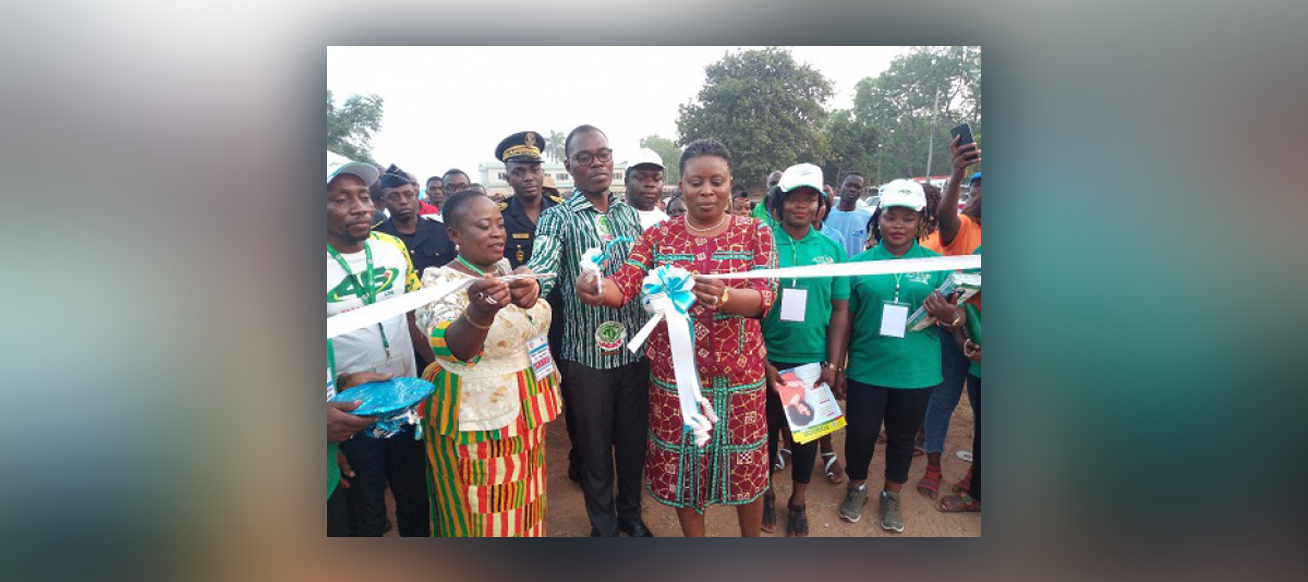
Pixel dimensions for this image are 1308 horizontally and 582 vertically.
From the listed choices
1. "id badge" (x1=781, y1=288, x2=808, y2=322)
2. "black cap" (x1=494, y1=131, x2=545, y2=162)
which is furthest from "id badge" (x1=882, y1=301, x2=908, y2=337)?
"black cap" (x1=494, y1=131, x2=545, y2=162)

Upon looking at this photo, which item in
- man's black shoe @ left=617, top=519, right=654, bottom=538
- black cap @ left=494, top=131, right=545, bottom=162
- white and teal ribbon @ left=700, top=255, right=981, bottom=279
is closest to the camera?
white and teal ribbon @ left=700, top=255, right=981, bottom=279

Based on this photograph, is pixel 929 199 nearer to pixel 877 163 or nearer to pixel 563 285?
pixel 877 163

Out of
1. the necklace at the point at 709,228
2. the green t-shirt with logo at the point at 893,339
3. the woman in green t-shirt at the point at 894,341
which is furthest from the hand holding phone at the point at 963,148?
the necklace at the point at 709,228

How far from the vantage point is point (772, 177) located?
420 cm

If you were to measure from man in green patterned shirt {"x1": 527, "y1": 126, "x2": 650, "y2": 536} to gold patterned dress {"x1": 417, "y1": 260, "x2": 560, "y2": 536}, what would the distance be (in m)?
0.29

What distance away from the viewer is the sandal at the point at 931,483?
3590mm

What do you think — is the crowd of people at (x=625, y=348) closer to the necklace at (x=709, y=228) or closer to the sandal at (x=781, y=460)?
the necklace at (x=709, y=228)

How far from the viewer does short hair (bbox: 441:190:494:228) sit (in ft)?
7.01

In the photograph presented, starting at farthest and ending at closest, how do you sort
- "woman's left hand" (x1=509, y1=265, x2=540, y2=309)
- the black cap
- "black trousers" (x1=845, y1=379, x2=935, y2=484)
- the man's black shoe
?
the black cap < the man's black shoe < "black trousers" (x1=845, y1=379, x2=935, y2=484) < "woman's left hand" (x1=509, y1=265, x2=540, y2=309)

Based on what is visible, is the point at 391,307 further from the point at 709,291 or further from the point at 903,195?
the point at 903,195

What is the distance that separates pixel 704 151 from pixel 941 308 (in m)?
1.49

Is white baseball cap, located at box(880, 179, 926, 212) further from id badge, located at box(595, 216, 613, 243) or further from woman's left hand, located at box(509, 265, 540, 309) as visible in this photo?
woman's left hand, located at box(509, 265, 540, 309)
